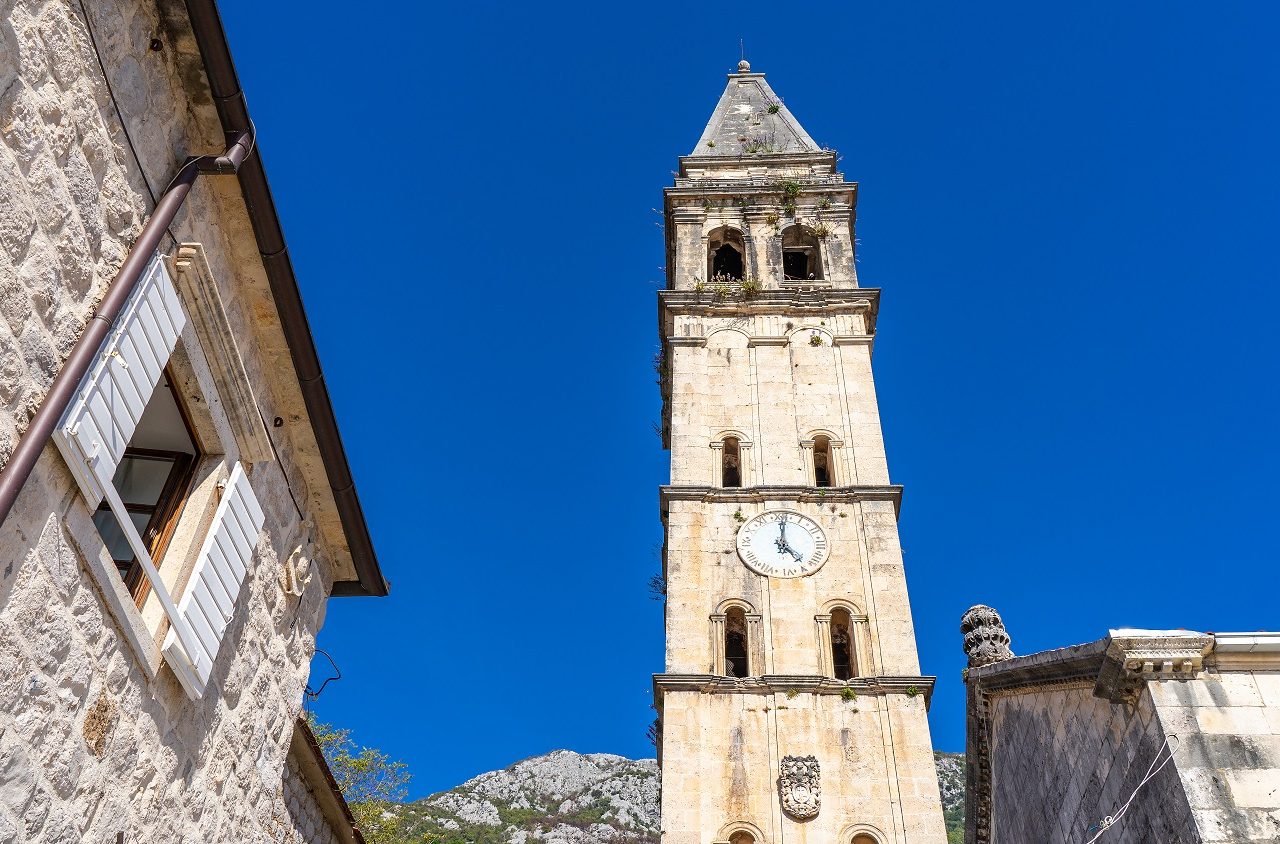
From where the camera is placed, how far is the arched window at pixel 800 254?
27750 millimetres

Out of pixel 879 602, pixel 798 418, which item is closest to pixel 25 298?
pixel 879 602

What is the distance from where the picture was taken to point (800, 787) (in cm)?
1745

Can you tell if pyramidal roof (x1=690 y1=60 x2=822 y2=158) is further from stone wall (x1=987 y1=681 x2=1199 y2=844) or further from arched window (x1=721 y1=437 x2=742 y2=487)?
stone wall (x1=987 y1=681 x2=1199 y2=844)

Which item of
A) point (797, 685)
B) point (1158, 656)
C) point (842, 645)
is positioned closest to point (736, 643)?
point (797, 685)

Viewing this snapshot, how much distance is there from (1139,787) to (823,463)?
1519cm

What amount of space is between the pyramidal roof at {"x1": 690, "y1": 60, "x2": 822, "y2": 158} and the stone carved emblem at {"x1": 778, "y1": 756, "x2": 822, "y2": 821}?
18698 millimetres

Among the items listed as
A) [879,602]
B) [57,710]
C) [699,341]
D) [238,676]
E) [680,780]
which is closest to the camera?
[57,710]

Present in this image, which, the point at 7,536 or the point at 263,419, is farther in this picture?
the point at 263,419

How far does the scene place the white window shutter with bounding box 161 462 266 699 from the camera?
5617 millimetres

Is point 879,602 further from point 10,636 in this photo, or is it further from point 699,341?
point 10,636

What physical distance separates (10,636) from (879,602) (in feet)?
57.9

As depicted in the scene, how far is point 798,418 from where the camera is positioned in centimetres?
2338

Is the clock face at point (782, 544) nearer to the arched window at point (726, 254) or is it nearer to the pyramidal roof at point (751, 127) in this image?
the arched window at point (726, 254)

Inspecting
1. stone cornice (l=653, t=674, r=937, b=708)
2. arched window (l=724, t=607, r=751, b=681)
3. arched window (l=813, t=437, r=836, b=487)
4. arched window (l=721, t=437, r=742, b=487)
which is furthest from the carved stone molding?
arched window (l=721, t=437, r=742, b=487)
